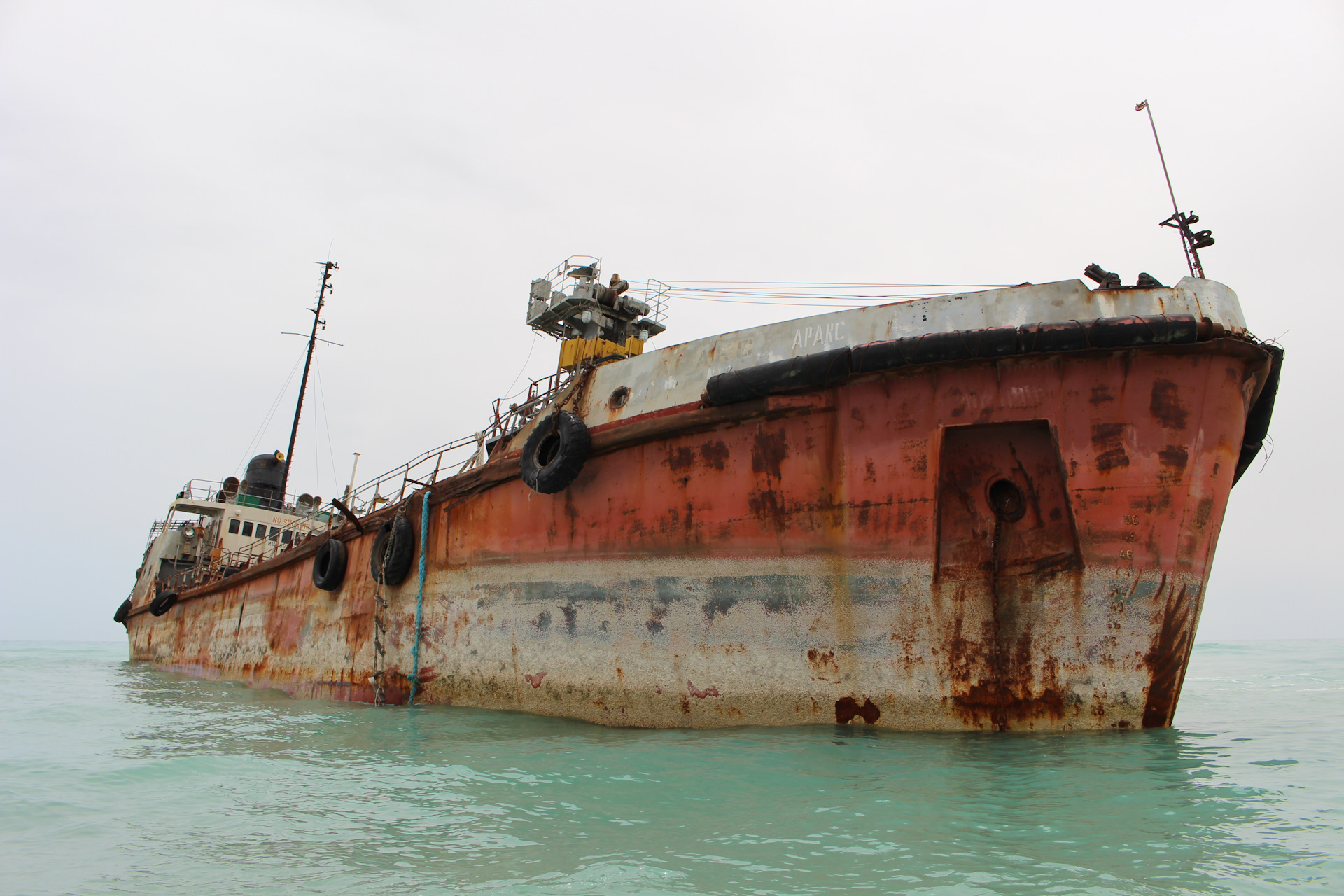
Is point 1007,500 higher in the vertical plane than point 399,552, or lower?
higher

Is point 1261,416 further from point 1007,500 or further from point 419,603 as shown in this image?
point 419,603

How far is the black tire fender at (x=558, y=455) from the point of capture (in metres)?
8.59

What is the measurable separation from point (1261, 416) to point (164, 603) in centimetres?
2504

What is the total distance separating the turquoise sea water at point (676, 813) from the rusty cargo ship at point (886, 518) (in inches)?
21.3

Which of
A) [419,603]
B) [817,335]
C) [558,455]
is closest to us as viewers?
[817,335]

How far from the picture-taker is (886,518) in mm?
6910

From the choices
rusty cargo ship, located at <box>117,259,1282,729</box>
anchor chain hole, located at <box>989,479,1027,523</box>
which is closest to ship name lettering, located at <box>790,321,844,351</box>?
rusty cargo ship, located at <box>117,259,1282,729</box>

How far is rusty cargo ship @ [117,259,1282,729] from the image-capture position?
6.35 m

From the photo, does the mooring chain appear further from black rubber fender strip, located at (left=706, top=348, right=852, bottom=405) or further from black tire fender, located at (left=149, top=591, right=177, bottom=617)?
black tire fender, located at (left=149, top=591, right=177, bottom=617)

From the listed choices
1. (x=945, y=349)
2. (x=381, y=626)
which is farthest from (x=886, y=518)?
(x=381, y=626)

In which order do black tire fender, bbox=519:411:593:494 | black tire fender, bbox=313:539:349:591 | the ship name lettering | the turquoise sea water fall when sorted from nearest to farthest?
the turquoise sea water < the ship name lettering < black tire fender, bbox=519:411:593:494 < black tire fender, bbox=313:539:349:591

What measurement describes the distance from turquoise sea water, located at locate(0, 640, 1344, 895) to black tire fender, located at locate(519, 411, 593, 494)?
8.47 ft

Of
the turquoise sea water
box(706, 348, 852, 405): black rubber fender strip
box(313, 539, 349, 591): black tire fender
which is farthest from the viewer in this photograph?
box(313, 539, 349, 591): black tire fender

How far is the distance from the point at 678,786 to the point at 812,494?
3.09 m
